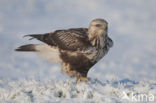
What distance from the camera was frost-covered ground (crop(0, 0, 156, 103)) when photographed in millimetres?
7934

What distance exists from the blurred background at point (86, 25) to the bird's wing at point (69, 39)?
5.47m

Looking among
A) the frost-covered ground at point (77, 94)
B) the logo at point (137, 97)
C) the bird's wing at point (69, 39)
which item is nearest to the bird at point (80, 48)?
the bird's wing at point (69, 39)

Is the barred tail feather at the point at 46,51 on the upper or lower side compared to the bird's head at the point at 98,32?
lower

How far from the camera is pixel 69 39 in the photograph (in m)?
10.1

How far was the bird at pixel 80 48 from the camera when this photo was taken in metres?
9.63

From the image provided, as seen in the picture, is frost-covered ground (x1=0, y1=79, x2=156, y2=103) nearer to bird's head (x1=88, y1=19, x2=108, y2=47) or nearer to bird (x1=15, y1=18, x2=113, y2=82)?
bird (x1=15, y1=18, x2=113, y2=82)

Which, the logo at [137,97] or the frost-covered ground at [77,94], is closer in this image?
the frost-covered ground at [77,94]

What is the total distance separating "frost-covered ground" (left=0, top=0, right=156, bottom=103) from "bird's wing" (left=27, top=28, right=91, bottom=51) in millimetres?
890

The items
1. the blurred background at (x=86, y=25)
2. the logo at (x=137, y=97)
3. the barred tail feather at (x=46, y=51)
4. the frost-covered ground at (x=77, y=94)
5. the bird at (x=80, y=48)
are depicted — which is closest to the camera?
the frost-covered ground at (x=77, y=94)

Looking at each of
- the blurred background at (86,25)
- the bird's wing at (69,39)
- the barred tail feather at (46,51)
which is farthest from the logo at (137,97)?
the blurred background at (86,25)

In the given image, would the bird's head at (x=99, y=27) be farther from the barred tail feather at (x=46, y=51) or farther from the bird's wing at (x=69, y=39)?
the barred tail feather at (x=46, y=51)

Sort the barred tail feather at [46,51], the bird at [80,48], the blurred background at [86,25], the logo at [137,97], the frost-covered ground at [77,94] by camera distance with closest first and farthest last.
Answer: the frost-covered ground at [77,94]
the logo at [137,97]
the bird at [80,48]
the barred tail feather at [46,51]
the blurred background at [86,25]

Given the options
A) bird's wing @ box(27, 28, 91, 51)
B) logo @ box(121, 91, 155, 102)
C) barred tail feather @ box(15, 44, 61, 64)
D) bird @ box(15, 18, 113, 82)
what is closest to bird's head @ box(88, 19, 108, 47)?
bird @ box(15, 18, 113, 82)

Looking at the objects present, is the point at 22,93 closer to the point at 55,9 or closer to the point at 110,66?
the point at 110,66
